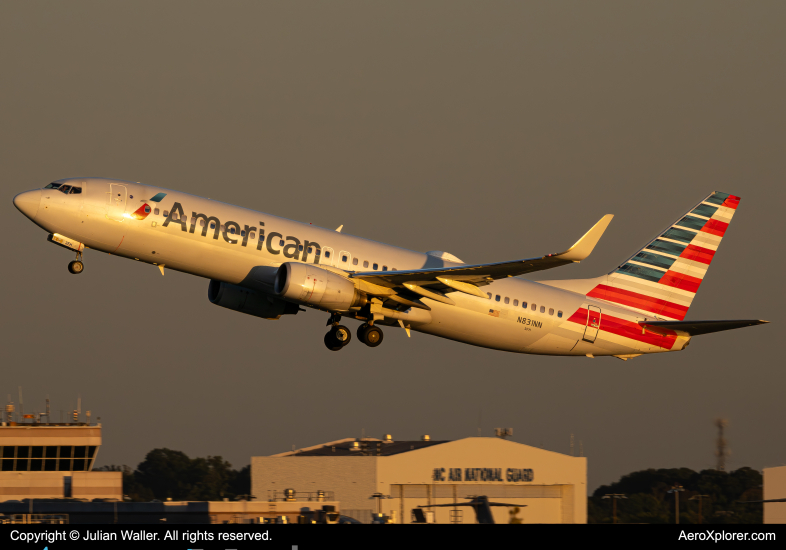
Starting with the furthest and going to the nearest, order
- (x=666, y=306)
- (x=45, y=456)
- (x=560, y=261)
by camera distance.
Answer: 1. (x=45, y=456)
2. (x=666, y=306)
3. (x=560, y=261)

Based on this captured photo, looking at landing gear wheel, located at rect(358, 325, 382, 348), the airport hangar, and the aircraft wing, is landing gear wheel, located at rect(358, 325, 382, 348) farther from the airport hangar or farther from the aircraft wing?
the airport hangar

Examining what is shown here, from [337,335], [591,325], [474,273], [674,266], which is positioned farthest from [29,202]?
[674,266]

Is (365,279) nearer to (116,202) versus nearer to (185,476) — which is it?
(116,202)

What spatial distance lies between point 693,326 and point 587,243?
10991 millimetres

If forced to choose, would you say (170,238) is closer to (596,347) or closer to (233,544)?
(233,544)

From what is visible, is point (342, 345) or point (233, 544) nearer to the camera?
point (233, 544)

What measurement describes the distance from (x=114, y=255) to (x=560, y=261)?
55.8 ft

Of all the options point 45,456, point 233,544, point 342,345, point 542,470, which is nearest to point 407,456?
point 542,470

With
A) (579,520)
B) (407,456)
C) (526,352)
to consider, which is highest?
(526,352)

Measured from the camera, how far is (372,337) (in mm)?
40562

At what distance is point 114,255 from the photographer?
123ft

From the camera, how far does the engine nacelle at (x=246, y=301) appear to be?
136 feet

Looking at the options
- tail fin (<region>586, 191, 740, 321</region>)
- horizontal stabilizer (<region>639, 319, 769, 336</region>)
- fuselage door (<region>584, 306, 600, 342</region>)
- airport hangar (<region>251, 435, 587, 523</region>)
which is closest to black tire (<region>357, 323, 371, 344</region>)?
fuselage door (<region>584, 306, 600, 342</region>)

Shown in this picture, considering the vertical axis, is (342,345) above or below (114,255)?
below
